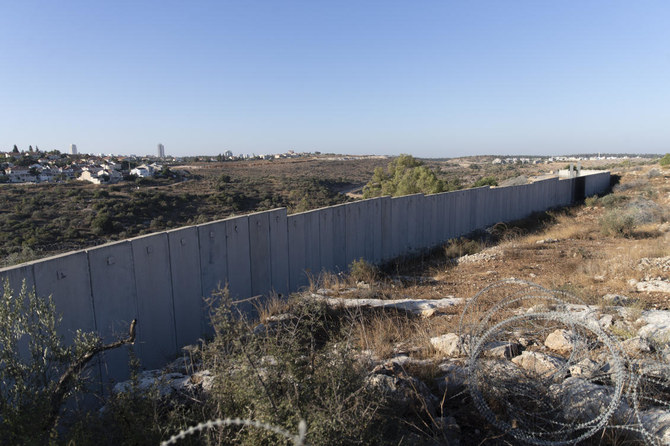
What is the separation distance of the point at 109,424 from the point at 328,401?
1525 mm

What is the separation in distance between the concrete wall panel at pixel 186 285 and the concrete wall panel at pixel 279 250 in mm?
1872

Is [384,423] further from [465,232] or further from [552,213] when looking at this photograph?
[552,213]

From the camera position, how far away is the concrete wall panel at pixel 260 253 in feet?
24.7

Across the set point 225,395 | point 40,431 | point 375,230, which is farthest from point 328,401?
point 375,230

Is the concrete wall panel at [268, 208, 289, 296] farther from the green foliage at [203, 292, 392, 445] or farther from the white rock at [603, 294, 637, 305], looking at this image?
the white rock at [603, 294, 637, 305]

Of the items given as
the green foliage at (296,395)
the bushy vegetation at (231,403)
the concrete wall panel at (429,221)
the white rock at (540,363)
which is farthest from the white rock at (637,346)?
the concrete wall panel at (429,221)

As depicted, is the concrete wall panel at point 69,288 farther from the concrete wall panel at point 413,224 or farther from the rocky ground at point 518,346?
the concrete wall panel at point 413,224

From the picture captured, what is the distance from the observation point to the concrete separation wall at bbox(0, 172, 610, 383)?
4.61 m

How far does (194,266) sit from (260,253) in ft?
5.30

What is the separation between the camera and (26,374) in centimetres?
329

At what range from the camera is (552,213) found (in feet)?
67.1

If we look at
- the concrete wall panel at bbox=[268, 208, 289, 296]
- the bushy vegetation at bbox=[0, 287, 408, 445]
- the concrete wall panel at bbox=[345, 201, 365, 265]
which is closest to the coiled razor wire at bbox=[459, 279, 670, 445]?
the bushy vegetation at bbox=[0, 287, 408, 445]

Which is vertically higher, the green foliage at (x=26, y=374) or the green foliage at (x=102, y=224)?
the green foliage at (x=26, y=374)

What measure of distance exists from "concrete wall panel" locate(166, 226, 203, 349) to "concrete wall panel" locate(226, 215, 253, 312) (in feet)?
2.30
